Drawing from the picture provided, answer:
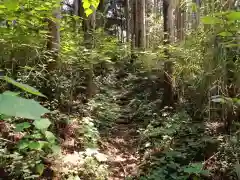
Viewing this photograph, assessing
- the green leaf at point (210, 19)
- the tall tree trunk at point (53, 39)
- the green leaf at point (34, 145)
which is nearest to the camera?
the green leaf at point (210, 19)

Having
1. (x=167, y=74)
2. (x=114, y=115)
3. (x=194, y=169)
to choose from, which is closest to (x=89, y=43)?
(x=114, y=115)

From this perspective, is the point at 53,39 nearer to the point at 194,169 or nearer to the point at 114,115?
the point at 114,115

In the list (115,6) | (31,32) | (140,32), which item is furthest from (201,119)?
(115,6)

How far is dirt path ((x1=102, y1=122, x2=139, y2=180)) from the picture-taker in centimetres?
467

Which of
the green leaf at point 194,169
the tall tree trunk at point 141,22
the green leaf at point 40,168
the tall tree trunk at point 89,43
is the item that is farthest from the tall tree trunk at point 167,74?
the tall tree trunk at point 141,22

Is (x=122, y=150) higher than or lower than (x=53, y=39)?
lower

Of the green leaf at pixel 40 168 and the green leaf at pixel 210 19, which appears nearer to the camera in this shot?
the green leaf at pixel 210 19

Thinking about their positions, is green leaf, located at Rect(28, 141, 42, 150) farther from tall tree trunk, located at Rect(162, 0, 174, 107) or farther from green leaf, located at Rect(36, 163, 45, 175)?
tall tree trunk, located at Rect(162, 0, 174, 107)

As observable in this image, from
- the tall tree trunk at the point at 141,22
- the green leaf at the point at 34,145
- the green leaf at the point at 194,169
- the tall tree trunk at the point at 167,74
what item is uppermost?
the tall tree trunk at the point at 141,22

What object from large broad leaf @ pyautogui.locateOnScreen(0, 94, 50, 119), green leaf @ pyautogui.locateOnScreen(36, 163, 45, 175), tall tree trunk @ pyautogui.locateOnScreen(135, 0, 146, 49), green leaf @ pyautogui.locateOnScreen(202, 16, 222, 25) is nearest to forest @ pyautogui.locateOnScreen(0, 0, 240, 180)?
green leaf @ pyautogui.locateOnScreen(36, 163, 45, 175)

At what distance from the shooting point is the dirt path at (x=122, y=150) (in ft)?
15.3

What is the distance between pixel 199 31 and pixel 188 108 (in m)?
1.76

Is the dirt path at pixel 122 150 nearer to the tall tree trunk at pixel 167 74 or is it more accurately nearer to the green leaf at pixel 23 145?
the tall tree trunk at pixel 167 74

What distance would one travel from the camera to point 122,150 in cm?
557
